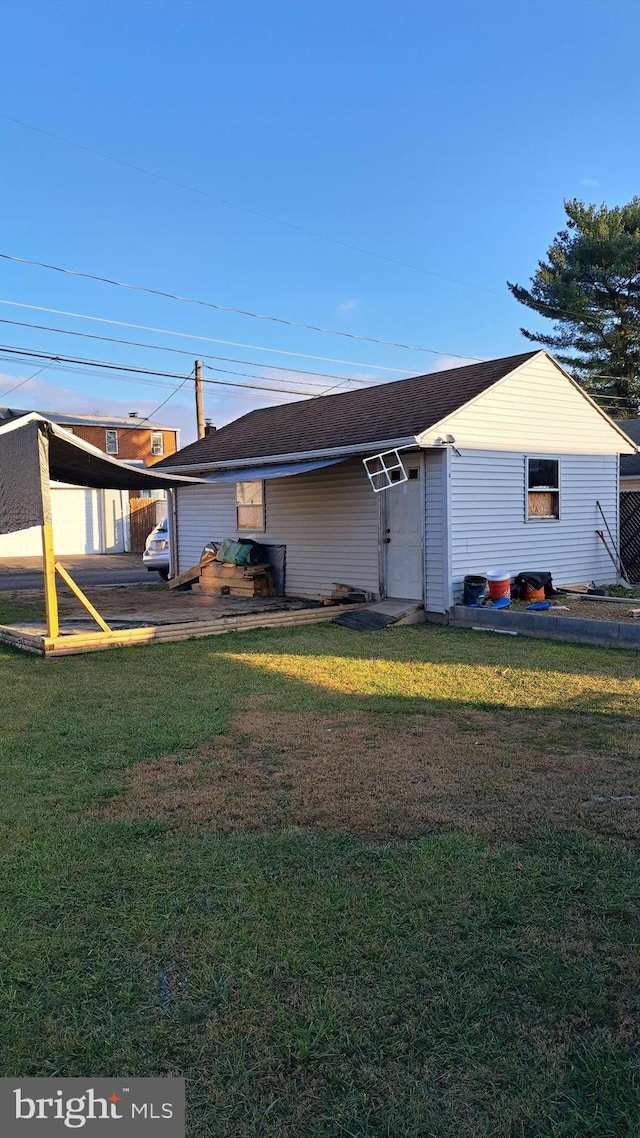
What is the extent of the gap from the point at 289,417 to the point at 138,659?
9110 mm

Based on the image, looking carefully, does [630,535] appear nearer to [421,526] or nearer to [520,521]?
[520,521]

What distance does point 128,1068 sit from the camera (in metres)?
2.13

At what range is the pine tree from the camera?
94.7 feet

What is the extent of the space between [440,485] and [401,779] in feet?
23.4

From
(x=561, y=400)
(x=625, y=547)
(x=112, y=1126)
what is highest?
(x=561, y=400)

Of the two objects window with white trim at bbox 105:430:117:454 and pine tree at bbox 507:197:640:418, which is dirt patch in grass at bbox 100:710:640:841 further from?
window with white trim at bbox 105:430:117:454

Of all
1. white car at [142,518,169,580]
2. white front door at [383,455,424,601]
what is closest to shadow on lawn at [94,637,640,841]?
white front door at [383,455,424,601]

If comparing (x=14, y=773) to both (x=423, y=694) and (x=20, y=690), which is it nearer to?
(x=20, y=690)

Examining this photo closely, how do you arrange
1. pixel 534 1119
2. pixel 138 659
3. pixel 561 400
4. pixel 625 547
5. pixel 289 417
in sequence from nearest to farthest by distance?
pixel 534 1119 < pixel 138 659 < pixel 561 400 < pixel 625 547 < pixel 289 417

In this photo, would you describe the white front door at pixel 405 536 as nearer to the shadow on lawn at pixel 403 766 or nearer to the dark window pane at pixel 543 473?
the dark window pane at pixel 543 473

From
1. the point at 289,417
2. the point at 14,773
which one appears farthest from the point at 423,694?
the point at 289,417

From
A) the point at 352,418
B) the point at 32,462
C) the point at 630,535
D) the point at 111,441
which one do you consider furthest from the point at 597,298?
the point at 32,462

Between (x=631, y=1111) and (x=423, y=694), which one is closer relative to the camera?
(x=631, y=1111)

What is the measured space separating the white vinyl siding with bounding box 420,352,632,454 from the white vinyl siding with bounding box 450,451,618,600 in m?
0.23
